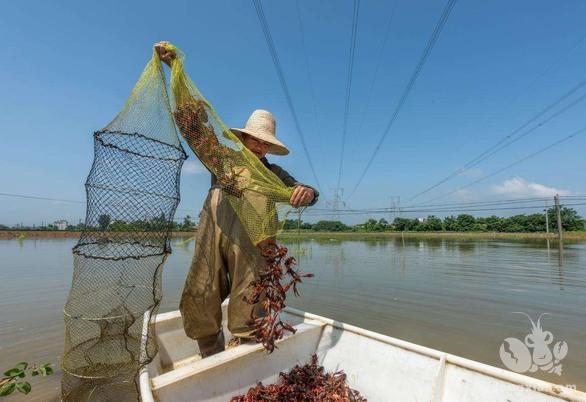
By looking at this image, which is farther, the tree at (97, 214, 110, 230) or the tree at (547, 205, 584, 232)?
the tree at (547, 205, 584, 232)

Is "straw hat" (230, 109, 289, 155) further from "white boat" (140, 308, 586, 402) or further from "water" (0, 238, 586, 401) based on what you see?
"white boat" (140, 308, 586, 402)

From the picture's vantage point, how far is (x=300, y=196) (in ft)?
7.38

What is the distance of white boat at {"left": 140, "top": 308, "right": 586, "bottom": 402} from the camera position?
1.69m

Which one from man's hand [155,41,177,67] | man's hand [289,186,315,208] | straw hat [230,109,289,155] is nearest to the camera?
man's hand [155,41,177,67]

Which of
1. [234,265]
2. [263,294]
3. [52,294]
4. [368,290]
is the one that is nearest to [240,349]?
[263,294]

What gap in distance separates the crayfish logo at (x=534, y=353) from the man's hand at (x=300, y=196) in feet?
12.2

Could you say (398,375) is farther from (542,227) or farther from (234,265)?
(542,227)

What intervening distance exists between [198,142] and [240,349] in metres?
1.44

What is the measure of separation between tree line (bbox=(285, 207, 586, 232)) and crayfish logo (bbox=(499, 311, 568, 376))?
112ft

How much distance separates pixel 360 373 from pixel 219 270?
4.38 feet

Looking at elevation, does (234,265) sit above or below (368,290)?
above

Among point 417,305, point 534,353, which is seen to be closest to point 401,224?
point 417,305

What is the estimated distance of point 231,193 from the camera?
218 centimetres

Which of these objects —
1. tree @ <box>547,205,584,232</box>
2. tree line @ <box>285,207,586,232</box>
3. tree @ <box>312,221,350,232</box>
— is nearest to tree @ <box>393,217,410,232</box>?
tree line @ <box>285,207,586,232</box>
